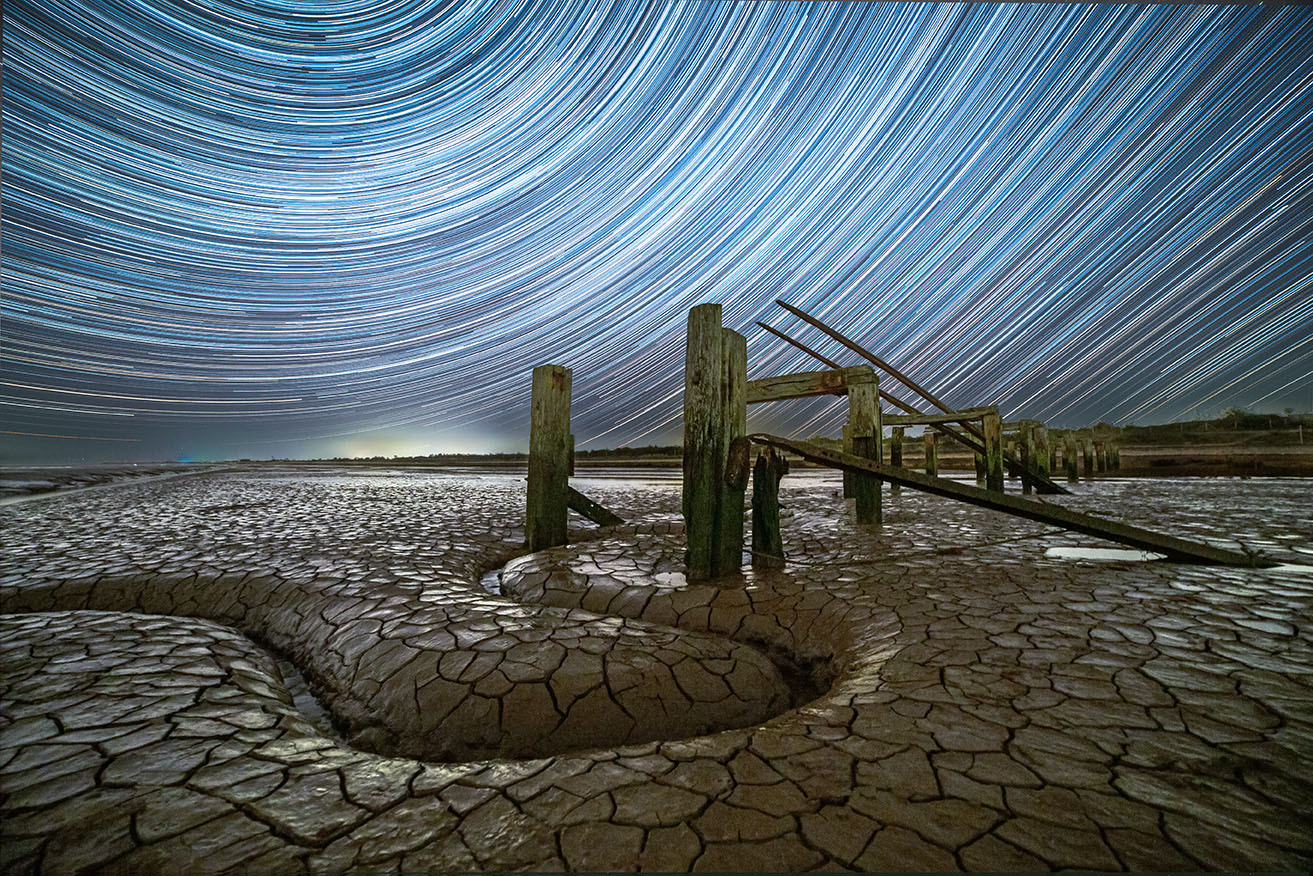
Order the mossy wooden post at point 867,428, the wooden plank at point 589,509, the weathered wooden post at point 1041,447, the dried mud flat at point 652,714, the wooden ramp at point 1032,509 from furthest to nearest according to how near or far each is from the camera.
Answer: the weathered wooden post at point 1041,447, the mossy wooden post at point 867,428, the wooden plank at point 589,509, the wooden ramp at point 1032,509, the dried mud flat at point 652,714

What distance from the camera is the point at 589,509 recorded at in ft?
20.4

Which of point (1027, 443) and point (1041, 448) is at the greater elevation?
point (1027, 443)

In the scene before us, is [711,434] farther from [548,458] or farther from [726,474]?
[548,458]

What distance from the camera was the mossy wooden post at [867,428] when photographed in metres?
6.43

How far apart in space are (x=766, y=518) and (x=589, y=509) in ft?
8.54

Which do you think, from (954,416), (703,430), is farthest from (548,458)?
(954,416)

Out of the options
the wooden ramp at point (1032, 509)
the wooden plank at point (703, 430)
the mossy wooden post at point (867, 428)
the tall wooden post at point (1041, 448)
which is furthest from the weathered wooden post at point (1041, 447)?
the wooden plank at point (703, 430)

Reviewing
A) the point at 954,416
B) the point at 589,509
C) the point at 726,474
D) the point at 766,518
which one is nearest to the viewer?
the point at 726,474

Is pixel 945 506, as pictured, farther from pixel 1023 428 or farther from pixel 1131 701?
pixel 1131 701

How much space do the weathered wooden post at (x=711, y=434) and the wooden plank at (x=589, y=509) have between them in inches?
88.7

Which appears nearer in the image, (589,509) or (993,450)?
(589,509)

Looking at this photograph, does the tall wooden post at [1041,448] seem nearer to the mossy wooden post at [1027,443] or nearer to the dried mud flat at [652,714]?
the mossy wooden post at [1027,443]

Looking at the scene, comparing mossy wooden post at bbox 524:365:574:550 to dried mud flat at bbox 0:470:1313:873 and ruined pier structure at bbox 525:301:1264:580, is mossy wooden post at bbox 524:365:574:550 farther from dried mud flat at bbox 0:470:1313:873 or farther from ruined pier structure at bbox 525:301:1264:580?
dried mud flat at bbox 0:470:1313:873

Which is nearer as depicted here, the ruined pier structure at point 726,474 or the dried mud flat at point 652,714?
the dried mud flat at point 652,714
